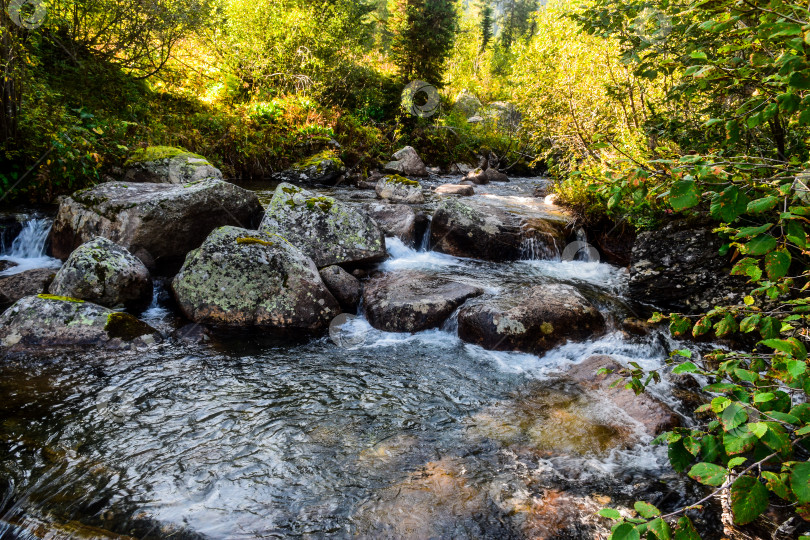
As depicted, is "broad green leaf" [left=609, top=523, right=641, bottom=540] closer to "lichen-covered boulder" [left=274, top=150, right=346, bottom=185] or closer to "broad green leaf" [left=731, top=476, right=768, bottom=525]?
"broad green leaf" [left=731, top=476, right=768, bottom=525]

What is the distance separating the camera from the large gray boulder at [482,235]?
30.3 feet

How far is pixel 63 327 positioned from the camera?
5.12m

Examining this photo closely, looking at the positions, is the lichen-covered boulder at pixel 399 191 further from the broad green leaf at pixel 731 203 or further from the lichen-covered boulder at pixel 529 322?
the broad green leaf at pixel 731 203

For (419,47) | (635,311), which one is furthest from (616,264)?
(419,47)

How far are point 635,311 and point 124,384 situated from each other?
280 inches

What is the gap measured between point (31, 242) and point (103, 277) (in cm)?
314

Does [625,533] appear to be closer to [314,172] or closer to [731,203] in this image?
[731,203]

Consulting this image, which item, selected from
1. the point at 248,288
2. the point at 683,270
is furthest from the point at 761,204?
the point at 683,270

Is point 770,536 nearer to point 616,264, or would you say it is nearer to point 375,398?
point 375,398

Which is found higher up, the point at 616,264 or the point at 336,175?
the point at 336,175

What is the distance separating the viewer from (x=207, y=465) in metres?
3.50

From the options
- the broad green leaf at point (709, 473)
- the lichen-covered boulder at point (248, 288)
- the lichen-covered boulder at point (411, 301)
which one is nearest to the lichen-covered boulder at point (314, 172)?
the lichen-covered boulder at point (411, 301)

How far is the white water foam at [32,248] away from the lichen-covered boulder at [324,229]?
147 inches

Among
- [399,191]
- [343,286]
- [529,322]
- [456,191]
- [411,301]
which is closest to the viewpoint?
[529,322]
